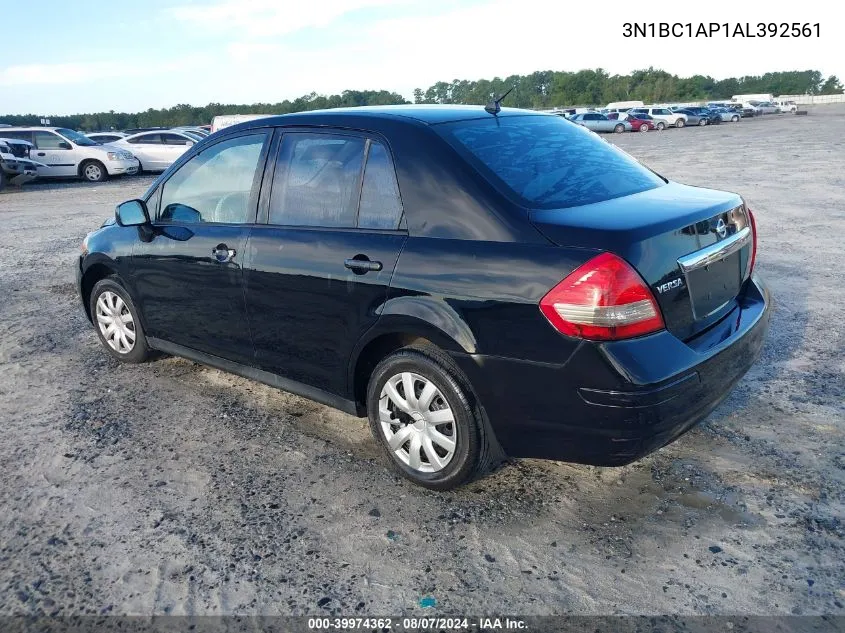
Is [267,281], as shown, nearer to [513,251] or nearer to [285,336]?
[285,336]

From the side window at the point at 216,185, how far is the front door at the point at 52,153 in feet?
62.9

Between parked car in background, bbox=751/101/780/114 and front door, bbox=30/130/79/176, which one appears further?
parked car in background, bbox=751/101/780/114

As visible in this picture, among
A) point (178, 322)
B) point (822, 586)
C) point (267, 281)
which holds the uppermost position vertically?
point (267, 281)

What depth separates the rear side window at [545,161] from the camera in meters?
3.25

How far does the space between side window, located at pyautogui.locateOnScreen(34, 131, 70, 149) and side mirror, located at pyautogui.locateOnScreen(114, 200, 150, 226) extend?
19366 millimetres

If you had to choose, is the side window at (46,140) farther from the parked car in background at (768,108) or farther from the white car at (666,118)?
the parked car in background at (768,108)

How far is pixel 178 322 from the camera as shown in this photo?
4.64m

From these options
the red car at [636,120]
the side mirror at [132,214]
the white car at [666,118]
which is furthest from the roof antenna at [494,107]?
the white car at [666,118]

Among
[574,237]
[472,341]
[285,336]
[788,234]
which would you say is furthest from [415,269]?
[788,234]

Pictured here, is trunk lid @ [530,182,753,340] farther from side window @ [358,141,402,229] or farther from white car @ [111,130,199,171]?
white car @ [111,130,199,171]

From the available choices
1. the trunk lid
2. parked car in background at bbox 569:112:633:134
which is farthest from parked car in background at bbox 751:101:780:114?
the trunk lid

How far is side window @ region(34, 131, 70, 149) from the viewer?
21.2 metres

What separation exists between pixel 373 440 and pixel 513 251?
1.59 meters

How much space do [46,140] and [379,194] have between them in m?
21.4
